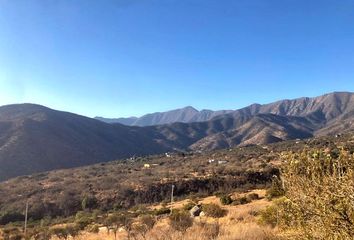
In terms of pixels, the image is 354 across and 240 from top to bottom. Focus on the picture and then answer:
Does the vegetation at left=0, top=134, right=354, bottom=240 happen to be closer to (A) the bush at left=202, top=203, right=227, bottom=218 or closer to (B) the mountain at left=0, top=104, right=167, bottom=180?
(A) the bush at left=202, top=203, right=227, bottom=218

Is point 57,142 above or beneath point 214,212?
above

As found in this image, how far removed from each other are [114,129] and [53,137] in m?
53.7

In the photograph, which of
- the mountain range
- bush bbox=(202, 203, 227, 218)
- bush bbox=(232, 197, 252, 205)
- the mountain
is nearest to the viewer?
bush bbox=(202, 203, 227, 218)

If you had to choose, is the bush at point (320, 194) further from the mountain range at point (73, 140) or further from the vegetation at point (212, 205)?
the mountain range at point (73, 140)

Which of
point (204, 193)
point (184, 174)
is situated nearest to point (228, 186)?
point (204, 193)

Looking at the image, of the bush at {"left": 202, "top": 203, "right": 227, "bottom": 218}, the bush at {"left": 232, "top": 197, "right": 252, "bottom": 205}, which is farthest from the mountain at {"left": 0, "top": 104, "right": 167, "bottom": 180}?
the bush at {"left": 202, "top": 203, "right": 227, "bottom": 218}

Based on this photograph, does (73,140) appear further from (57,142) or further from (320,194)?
(320,194)

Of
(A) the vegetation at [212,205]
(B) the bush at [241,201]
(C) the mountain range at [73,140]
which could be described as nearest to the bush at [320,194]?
(A) the vegetation at [212,205]

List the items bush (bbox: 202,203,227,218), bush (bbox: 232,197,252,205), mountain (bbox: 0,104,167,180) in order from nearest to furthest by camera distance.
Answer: bush (bbox: 202,203,227,218) → bush (bbox: 232,197,252,205) → mountain (bbox: 0,104,167,180)

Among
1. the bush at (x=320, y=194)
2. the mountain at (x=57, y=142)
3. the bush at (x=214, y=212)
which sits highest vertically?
the mountain at (x=57, y=142)

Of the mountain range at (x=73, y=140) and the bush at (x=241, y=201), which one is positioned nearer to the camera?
the bush at (x=241, y=201)

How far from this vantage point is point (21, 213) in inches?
1462

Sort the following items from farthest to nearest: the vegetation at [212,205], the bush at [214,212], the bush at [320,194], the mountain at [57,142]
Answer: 1. the mountain at [57,142]
2. the bush at [214,212]
3. the vegetation at [212,205]
4. the bush at [320,194]

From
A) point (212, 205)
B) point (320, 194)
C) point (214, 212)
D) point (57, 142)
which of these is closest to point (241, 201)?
point (212, 205)
